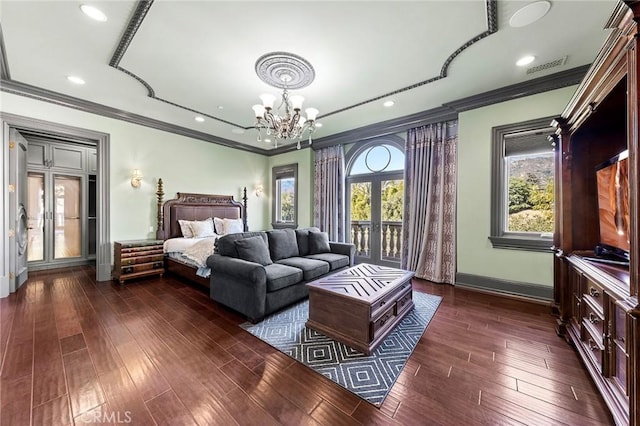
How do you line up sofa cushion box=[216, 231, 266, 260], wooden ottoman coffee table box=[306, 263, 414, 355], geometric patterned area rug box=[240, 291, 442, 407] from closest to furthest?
1. geometric patterned area rug box=[240, 291, 442, 407]
2. wooden ottoman coffee table box=[306, 263, 414, 355]
3. sofa cushion box=[216, 231, 266, 260]

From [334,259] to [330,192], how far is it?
2.16m

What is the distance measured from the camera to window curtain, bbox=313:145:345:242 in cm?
544

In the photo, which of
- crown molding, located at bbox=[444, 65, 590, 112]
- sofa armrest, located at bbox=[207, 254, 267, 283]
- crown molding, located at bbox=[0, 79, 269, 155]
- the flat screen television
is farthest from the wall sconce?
the flat screen television

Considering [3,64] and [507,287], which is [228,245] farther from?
[507,287]

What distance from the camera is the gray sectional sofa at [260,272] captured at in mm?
2586

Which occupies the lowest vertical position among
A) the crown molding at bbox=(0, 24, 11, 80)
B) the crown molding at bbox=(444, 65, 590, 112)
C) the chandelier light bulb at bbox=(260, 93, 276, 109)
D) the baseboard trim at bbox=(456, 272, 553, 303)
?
the baseboard trim at bbox=(456, 272, 553, 303)

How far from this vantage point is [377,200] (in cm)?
507

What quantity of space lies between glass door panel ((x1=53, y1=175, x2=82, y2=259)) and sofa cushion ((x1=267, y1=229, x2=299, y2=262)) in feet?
15.9

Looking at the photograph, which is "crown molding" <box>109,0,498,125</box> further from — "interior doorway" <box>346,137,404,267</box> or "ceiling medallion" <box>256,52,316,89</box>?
"interior doorway" <box>346,137,404,267</box>

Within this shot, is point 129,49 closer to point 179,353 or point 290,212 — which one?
point 179,353

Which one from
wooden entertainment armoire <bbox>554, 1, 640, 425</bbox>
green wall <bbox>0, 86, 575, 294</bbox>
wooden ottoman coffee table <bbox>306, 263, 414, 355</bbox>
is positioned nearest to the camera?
wooden entertainment armoire <bbox>554, 1, 640, 425</bbox>

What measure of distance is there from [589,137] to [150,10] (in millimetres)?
4215

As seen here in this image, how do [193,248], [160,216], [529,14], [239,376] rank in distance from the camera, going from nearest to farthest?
[239,376] < [529,14] < [193,248] < [160,216]

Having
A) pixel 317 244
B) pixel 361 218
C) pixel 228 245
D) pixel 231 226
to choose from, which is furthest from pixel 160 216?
pixel 361 218
